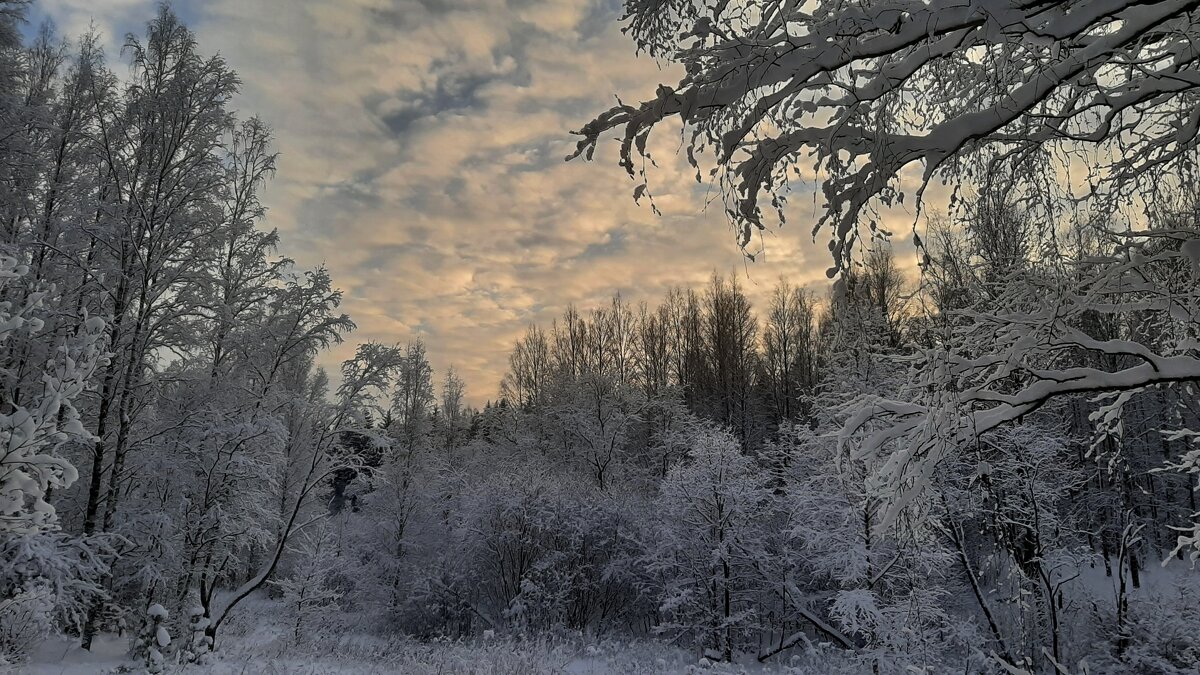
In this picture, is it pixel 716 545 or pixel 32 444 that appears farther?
pixel 716 545

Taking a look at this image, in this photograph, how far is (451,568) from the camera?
20281 mm

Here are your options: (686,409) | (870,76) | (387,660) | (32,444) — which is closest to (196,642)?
(387,660)

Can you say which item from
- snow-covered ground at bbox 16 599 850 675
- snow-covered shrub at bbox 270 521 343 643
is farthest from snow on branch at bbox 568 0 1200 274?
snow-covered shrub at bbox 270 521 343 643

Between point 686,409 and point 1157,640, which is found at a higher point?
point 686,409

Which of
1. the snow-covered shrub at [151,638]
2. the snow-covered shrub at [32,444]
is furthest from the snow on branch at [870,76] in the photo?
the snow-covered shrub at [151,638]

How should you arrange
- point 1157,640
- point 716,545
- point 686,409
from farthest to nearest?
point 686,409 → point 716,545 → point 1157,640

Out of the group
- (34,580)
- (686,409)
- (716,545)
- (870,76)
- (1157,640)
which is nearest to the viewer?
(870,76)

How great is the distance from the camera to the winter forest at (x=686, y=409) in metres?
3.25

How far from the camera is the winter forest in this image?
325cm

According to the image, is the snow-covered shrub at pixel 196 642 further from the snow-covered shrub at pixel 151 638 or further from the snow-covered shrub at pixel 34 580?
the snow-covered shrub at pixel 34 580

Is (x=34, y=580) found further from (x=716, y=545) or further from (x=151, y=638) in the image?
(x=716, y=545)

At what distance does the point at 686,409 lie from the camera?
3061 cm

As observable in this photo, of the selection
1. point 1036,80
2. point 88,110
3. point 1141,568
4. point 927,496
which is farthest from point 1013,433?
point 88,110

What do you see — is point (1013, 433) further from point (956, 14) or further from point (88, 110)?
point (88, 110)
